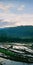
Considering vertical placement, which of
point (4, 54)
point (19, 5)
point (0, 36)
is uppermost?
point (19, 5)

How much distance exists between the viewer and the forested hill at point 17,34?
2910 mm

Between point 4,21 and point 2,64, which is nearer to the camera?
point 2,64

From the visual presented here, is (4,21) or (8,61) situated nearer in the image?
(8,61)

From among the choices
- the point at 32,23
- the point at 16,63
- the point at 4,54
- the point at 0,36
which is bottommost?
the point at 16,63

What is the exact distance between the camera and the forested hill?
2910 millimetres

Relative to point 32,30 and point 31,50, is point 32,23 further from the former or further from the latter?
point 31,50

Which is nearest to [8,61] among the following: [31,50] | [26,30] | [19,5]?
[31,50]

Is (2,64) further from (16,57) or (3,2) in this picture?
(3,2)

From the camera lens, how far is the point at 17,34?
2.93 meters

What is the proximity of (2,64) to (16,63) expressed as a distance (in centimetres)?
28

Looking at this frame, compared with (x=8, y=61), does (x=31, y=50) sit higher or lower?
higher

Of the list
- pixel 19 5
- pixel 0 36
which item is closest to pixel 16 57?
pixel 0 36

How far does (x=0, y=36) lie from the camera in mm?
2949

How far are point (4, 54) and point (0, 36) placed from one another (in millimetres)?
393
